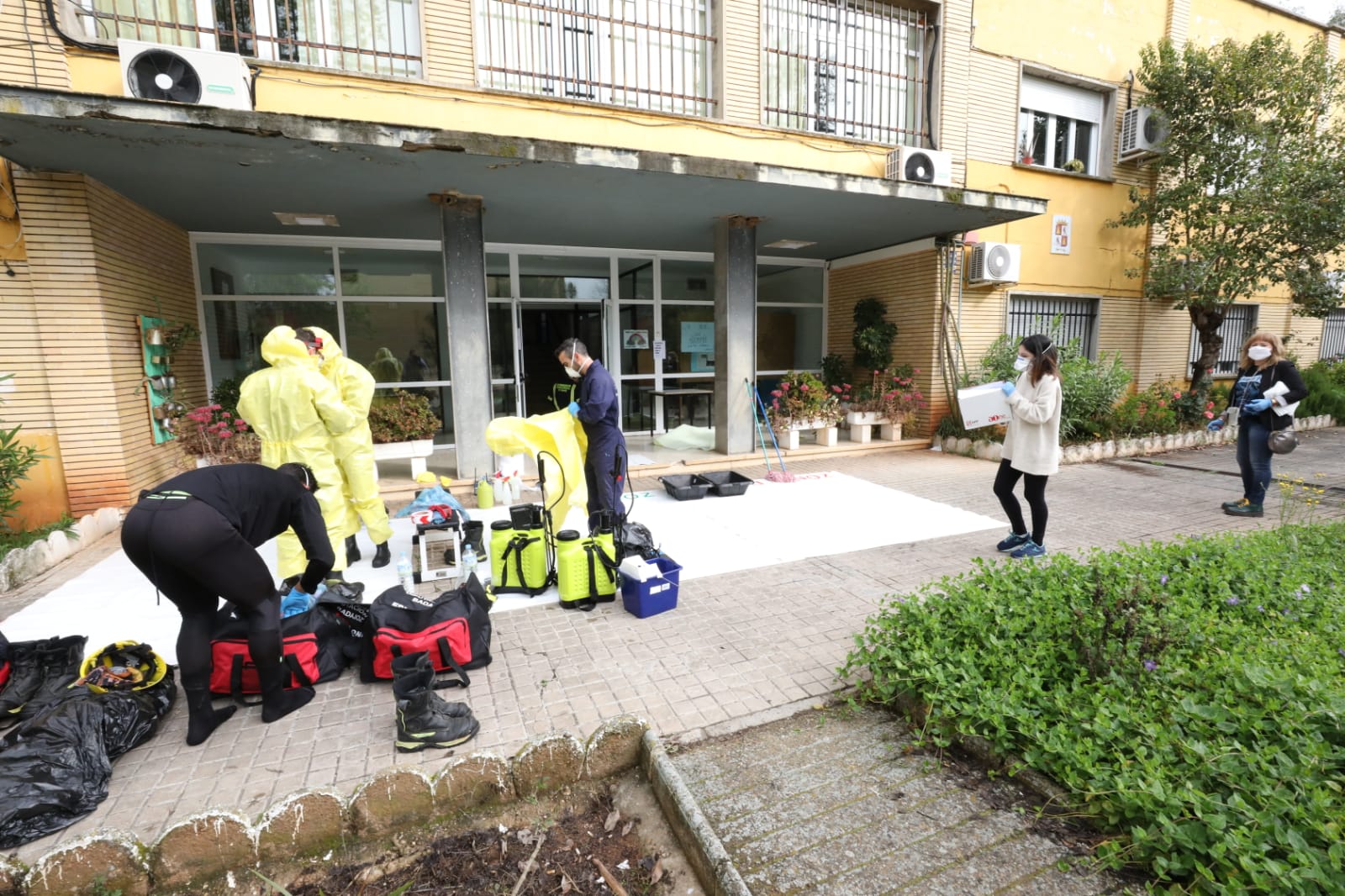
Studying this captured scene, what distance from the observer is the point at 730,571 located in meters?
4.89

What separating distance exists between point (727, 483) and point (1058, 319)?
22.7 ft

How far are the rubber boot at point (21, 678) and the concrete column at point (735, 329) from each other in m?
7.21

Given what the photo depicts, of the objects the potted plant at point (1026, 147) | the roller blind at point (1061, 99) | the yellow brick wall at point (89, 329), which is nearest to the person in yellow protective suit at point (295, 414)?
the yellow brick wall at point (89, 329)

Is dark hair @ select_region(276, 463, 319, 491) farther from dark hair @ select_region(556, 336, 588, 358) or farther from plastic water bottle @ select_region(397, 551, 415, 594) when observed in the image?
dark hair @ select_region(556, 336, 588, 358)

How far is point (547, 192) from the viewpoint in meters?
6.91

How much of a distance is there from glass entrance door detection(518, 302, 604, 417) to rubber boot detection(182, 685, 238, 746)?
767 centimetres

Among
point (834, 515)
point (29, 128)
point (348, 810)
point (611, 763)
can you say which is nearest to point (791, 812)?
point (611, 763)

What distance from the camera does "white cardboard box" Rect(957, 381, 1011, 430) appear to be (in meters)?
6.89

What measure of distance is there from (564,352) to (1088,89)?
37.9ft

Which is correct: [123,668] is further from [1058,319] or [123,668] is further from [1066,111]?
[1066,111]

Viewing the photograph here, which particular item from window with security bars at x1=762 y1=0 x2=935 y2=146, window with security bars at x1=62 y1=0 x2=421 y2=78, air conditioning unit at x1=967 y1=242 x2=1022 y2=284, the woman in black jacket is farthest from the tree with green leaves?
window with security bars at x1=62 y1=0 x2=421 y2=78

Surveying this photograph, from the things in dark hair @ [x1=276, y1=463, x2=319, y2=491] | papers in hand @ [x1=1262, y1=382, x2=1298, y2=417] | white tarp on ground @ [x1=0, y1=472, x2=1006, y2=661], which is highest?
papers in hand @ [x1=1262, y1=382, x2=1298, y2=417]

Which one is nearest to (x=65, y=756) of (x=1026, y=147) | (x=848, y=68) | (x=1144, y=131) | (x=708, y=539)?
(x=708, y=539)

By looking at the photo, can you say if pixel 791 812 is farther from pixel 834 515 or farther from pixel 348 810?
pixel 834 515
